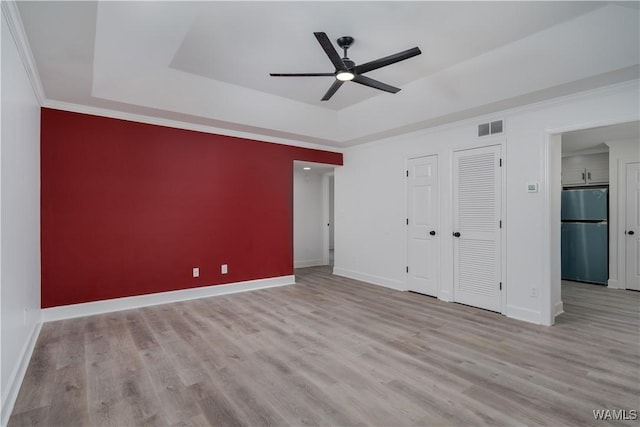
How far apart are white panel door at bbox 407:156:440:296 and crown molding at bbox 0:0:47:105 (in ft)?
15.6

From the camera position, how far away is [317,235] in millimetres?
7945

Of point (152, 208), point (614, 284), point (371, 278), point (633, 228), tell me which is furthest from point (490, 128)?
point (152, 208)

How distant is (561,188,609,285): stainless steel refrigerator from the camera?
5.71m

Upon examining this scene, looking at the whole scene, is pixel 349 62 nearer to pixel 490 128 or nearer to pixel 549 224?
pixel 490 128

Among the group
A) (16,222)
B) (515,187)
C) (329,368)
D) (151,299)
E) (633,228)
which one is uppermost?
(515,187)

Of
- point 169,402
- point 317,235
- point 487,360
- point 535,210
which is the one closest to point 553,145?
point 535,210

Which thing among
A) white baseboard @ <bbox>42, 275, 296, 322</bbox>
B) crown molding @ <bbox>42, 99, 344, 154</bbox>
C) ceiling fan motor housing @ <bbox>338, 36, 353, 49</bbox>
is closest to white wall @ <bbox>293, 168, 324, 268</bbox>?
crown molding @ <bbox>42, 99, 344, 154</bbox>

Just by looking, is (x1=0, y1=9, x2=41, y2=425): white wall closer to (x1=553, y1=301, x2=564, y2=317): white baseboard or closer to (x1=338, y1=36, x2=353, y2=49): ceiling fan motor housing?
(x1=338, y1=36, x2=353, y2=49): ceiling fan motor housing

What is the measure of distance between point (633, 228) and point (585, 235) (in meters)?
0.70

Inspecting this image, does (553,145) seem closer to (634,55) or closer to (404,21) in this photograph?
(634,55)

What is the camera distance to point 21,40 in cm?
240

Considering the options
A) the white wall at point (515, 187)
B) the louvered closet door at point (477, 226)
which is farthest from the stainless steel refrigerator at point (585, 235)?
the louvered closet door at point (477, 226)

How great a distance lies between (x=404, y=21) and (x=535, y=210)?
2673 mm

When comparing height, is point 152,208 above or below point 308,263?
above
